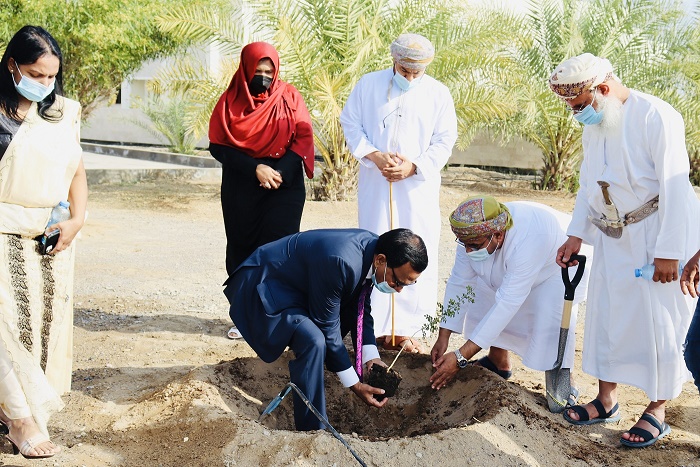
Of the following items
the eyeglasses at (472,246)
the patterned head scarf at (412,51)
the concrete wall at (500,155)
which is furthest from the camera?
the concrete wall at (500,155)

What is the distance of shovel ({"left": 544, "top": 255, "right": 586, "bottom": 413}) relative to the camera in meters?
4.52

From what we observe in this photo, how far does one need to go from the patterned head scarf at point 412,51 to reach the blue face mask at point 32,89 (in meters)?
2.31

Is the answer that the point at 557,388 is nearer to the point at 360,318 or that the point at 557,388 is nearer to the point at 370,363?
the point at 370,363

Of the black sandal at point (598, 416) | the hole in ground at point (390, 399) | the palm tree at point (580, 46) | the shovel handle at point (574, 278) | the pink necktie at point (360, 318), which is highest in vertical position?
the palm tree at point (580, 46)

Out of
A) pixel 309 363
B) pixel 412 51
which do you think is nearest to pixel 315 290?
pixel 309 363

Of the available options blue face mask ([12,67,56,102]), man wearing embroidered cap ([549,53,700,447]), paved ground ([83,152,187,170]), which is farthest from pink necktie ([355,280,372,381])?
paved ground ([83,152,187,170])

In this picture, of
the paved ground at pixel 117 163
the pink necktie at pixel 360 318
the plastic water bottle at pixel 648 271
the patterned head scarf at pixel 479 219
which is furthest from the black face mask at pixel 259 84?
the paved ground at pixel 117 163

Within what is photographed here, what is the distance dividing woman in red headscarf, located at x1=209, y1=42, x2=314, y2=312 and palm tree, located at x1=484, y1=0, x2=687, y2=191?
6644 mm

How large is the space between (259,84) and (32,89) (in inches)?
80.6

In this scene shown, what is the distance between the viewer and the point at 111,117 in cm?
2355

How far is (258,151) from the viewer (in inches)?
222

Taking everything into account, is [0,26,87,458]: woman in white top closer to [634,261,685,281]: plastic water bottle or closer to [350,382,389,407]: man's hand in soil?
[350,382,389,407]: man's hand in soil

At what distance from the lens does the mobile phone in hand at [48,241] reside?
3.99m

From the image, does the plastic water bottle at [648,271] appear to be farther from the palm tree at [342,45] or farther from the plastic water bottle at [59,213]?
the palm tree at [342,45]
